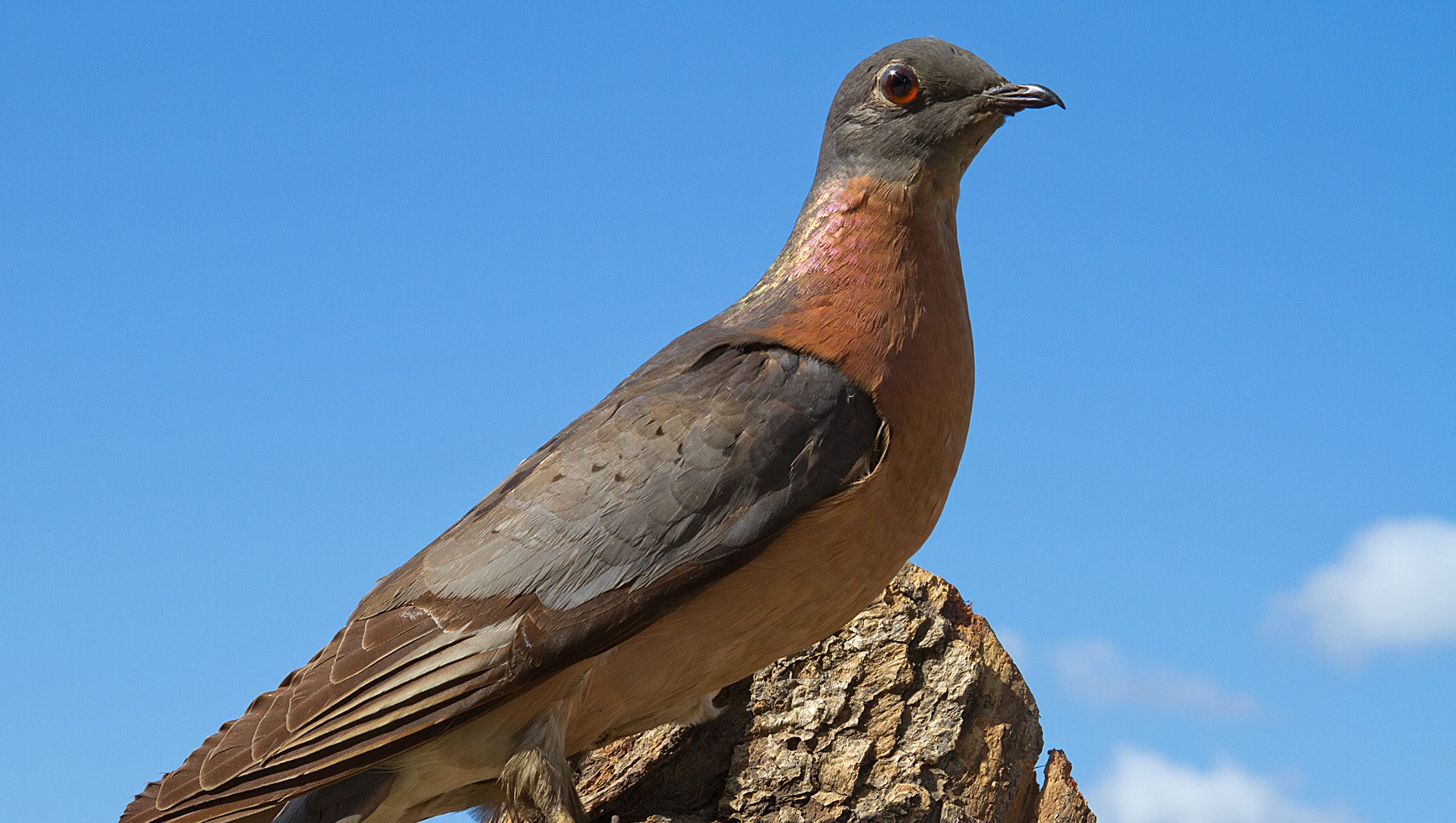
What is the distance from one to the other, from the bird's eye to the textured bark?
2301 millimetres

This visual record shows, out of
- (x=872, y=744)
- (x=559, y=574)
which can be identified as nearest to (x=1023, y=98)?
(x=559, y=574)

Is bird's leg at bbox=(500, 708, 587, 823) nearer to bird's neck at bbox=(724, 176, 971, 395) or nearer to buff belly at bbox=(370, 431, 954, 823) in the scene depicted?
buff belly at bbox=(370, 431, 954, 823)

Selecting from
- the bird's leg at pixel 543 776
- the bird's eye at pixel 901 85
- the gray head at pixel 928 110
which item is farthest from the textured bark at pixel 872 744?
the bird's eye at pixel 901 85

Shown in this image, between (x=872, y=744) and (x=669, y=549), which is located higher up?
(x=669, y=549)

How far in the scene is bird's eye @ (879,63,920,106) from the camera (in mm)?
5023

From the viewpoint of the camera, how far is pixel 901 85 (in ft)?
16.5

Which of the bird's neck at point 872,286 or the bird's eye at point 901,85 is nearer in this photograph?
the bird's neck at point 872,286

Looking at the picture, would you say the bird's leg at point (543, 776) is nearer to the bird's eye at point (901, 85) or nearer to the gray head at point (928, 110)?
the gray head at point (928, 110)

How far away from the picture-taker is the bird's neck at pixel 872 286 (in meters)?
4.75

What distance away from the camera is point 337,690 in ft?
14.3

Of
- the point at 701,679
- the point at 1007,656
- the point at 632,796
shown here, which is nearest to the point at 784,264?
the point at 701,679

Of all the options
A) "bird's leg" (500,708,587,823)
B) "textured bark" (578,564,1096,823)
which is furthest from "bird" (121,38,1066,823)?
"textured bark" (578,564,1096,823)

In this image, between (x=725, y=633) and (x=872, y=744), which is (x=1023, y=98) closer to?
(x=725, y=633)

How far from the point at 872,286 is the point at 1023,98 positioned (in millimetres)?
934
